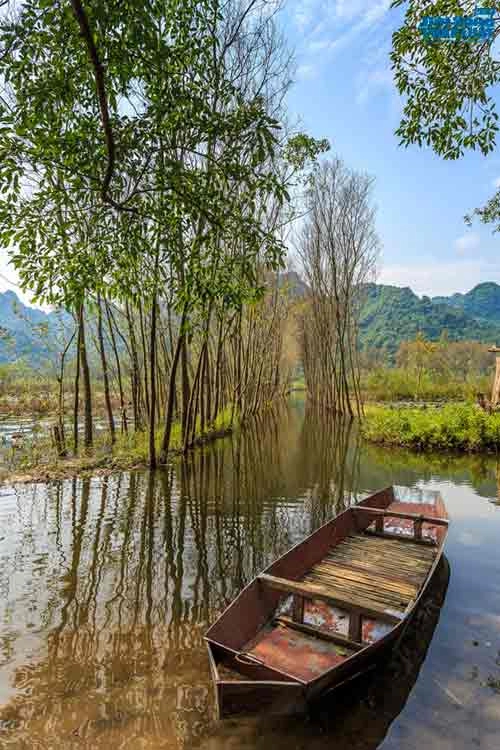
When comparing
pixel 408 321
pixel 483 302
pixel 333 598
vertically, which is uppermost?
pixel 483 302

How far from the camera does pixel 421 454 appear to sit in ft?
37.0

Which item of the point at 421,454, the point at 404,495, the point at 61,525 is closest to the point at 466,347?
the point at 421,454

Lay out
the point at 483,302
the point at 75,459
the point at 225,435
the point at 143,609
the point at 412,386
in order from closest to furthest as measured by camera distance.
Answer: the point at 143,609 < the point at 75,459 < the point at 225,435 < the point at 412,386 < the point at 483,302

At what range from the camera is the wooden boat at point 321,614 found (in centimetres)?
245

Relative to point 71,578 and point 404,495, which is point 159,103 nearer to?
point 71,578

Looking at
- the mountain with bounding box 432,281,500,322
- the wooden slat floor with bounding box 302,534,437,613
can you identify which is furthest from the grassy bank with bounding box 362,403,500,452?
the mountain with bounding box 432,281,500,322

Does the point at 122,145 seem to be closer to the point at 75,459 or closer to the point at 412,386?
the point at 75,459

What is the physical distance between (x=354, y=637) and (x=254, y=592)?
720mm

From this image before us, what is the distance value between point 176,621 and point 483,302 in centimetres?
10791

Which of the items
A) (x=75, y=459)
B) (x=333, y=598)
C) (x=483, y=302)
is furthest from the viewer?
(x=483, y=302)

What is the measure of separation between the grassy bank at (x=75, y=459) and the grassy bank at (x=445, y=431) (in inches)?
220

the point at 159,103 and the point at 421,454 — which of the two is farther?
the point at 421,454

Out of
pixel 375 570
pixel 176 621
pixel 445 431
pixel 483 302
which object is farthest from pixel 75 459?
pixel 483 302

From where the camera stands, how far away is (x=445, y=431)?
11.5 metres
